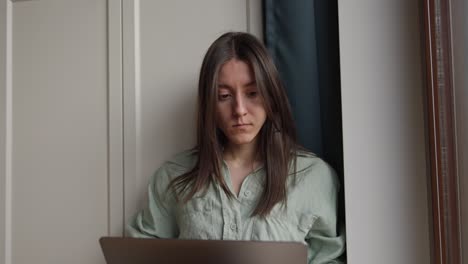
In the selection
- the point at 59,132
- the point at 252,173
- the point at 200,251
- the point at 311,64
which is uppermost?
the point at 311,64

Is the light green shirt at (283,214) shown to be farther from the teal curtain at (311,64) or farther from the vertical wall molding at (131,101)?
the vertical wall molding at (131,101)

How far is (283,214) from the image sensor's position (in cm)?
89

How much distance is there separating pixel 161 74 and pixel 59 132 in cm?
34

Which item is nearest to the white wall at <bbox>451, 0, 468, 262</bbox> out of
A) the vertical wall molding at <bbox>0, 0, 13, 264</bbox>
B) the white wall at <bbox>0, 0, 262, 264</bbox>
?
the white wall at <bbox>0, 0, 262, 264</bbox>

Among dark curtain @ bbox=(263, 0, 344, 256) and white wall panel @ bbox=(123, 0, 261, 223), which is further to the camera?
white wall panel @ bbox=(123, 0, 261, 223)

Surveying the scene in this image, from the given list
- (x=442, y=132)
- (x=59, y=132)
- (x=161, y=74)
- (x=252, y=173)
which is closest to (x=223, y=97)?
(x=252, y=173)

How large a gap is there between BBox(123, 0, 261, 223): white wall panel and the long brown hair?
0.17 meters

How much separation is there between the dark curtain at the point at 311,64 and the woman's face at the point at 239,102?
0.14m

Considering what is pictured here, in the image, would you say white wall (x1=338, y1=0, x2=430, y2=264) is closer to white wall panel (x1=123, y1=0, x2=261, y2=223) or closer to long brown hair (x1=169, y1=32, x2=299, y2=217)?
long brown hair (x1=169, y1=32, x2=299, y2=217)

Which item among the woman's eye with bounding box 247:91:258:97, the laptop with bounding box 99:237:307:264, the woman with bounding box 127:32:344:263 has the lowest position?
the laptop with bounding box 99:237:307:264

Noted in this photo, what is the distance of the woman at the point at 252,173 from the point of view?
884 millimetres

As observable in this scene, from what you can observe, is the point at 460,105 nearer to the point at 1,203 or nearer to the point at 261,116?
the point at 261,116

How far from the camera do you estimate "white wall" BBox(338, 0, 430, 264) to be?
0.79 meters

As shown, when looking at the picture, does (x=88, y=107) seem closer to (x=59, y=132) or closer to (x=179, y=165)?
(x=59, y=132)
